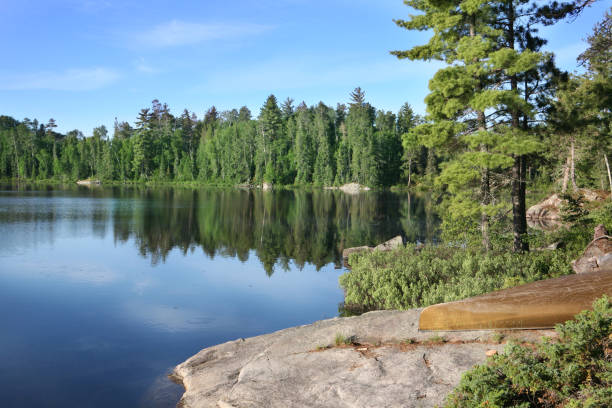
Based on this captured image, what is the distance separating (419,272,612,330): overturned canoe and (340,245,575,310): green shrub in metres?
3.80

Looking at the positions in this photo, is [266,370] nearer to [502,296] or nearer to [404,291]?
[502,296]

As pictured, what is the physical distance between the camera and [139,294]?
14844 millimetres

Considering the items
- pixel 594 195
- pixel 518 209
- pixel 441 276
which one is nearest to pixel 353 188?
pixel 594 195

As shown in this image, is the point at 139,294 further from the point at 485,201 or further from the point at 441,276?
the point at 485,201

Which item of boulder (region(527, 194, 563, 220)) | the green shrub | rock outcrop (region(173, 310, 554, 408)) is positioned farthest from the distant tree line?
rock outcrop (region(173, 310, 554, 408))

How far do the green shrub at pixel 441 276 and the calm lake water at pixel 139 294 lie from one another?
1.23 meters

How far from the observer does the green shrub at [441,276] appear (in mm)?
11570

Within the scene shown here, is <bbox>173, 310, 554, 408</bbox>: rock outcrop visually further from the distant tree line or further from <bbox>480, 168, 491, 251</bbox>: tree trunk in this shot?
the distant tree line

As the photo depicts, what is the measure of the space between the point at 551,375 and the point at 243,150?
3914 inches

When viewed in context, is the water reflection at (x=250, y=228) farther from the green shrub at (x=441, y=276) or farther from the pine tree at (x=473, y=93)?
the pine tree at (x=473, y=93)

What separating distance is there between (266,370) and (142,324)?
20.9 feet

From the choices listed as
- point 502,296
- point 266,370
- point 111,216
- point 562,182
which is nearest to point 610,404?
point 502,296

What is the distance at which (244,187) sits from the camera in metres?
98.2

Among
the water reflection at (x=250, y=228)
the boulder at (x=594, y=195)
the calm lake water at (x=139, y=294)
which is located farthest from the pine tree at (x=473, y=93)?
the boulder at (x=594, y=195)
